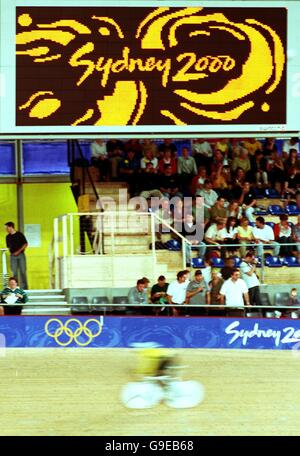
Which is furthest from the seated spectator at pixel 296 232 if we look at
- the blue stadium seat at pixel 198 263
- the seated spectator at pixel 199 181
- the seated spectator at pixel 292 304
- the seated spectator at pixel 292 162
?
the seated spectator at pixel 199 181

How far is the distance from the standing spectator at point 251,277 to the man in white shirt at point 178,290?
104 centimetres

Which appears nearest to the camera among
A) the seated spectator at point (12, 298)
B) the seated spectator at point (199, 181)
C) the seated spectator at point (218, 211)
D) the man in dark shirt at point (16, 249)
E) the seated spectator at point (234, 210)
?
the seated spectator at point (12, 298)

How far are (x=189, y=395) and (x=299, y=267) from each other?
5903 mm

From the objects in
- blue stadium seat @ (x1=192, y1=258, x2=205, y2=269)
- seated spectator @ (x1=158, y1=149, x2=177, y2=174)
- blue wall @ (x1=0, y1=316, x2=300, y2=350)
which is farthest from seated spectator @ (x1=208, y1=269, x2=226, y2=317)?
seated spectator @ (x1=158, y1=149, x2=177, y2=174)

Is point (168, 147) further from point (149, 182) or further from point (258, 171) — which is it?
point (258, 171)

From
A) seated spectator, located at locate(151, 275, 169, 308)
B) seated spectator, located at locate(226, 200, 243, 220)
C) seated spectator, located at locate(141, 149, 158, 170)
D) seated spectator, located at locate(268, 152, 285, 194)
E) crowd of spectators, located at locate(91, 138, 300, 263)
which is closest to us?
seated spectator, located at locate(151, 275, 169, 308)

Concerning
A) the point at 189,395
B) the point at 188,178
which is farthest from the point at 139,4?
the point at 189,395

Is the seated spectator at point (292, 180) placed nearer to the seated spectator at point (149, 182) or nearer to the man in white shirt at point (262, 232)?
the man in white shirt at point (262, 232)

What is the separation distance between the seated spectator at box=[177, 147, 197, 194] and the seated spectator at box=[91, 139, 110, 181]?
1.57 meters

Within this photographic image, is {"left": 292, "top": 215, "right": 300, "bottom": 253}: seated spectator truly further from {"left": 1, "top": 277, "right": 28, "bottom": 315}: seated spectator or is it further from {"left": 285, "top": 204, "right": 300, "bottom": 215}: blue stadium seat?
{"left": 1, "top": 277, "right": 28, "bottom": 315}: seated spectator

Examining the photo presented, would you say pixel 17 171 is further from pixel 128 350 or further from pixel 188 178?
pixel 128 350

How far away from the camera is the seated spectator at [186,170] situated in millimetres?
21859

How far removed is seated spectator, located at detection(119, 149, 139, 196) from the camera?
22256 mm

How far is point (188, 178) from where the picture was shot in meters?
22.0
